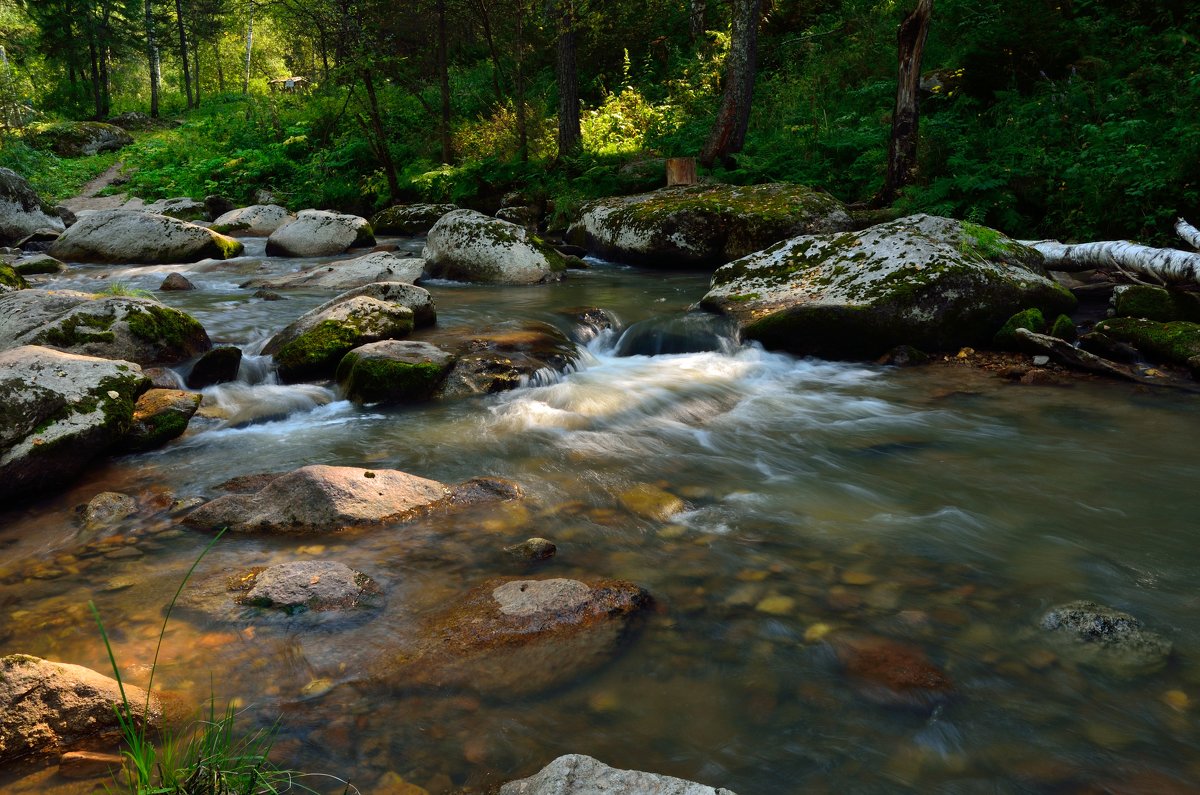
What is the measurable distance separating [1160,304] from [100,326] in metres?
9.96

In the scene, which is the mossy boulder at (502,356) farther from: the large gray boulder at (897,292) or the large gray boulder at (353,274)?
the large gray boulder at (353,274)

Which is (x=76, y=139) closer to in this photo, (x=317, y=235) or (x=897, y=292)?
(x=317, y=235)

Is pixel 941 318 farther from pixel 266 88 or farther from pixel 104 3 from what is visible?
pixel 266 88

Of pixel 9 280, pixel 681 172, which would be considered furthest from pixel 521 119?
pixel 9 280

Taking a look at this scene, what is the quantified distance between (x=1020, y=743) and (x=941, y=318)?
5.67 metres

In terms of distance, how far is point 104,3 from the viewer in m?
36.3

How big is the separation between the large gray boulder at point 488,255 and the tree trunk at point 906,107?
18.4 ft

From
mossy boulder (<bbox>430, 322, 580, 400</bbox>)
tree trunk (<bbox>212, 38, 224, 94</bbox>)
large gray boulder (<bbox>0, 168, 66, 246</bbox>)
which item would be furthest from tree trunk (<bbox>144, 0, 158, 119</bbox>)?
mossy boulder (<bbox>430, 322, 580, 400</bbox>)

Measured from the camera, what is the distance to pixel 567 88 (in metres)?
16.9

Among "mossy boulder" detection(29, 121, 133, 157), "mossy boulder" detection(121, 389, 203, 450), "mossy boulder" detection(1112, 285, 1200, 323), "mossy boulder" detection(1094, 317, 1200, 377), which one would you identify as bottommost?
"mossy boulder" detection(121, 389, 203, 450)

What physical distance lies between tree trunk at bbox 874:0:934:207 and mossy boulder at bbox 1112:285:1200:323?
5099 mm

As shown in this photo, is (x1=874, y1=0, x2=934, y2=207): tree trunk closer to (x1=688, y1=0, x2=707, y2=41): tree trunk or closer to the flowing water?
the flowing water

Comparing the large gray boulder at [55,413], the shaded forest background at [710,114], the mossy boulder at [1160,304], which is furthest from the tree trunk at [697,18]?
the large gray boulder at [55,413]

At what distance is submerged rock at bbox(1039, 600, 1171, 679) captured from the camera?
9.77 feet
